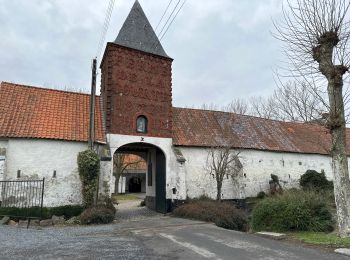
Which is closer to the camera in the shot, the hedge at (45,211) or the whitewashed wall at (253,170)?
the hedge at (45,211)

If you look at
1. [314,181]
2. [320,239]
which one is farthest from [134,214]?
[320,239]

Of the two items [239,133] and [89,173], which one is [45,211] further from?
[239,133]

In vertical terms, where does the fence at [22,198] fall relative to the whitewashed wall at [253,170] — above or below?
below

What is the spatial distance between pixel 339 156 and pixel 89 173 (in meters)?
10.8

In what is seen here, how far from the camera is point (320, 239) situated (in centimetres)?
912

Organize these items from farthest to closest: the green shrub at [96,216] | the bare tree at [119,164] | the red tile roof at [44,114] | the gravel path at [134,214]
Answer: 1. the bare tree at [119,164]
2. the gravel path at [134,214]
3. the red tile roof at [44,114]
4. the green shrub at [96,216]

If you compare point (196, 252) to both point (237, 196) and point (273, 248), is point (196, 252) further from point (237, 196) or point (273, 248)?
point (237, 196)

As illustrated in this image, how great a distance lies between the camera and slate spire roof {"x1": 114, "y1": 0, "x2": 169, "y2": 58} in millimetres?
19472

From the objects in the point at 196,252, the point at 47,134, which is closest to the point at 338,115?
the point at 196,252

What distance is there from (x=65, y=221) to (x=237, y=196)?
10.5 meters

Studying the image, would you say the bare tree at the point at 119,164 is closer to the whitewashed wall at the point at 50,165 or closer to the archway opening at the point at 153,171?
the archway opening at the point at 153,171

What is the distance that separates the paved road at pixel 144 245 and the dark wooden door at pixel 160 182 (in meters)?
7.02

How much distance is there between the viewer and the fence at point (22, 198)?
14.3 metres

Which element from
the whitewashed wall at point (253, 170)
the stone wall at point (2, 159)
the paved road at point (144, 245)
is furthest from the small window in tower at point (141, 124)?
the paved road at point (144, 245)
